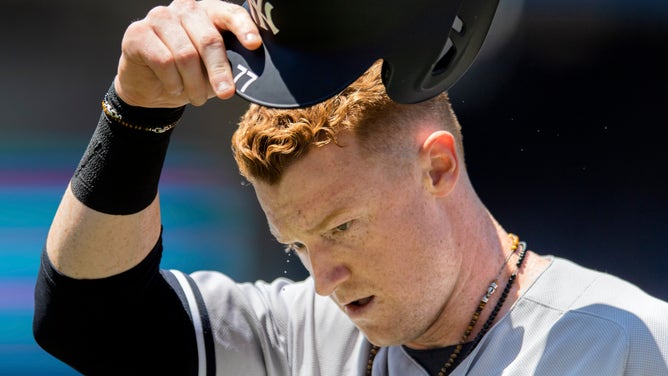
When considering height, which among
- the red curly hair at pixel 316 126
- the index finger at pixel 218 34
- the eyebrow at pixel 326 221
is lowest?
the eyebrow at pixel 326 221

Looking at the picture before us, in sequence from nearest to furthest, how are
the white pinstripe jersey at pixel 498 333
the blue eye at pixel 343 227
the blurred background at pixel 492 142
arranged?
1. the white pinstripe jersey at pixel 498 333
2. the blue eye at pixel 343 227
3. the blurred background at pixel 492 142

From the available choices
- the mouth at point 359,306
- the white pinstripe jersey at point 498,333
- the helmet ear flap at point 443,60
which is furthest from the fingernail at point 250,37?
the white pinstripe jersey at point 498,333

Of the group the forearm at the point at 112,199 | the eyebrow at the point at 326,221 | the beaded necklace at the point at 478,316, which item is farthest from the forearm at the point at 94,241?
the beaded necklace at the point at 478,316

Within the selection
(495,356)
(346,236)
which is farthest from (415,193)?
(495,356)

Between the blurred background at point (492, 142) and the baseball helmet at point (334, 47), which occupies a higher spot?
the baseball helmet at point (334, 47)

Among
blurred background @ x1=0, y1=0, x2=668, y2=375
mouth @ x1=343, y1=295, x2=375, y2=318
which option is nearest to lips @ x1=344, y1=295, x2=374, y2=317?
mouth @ x1=343, y1=295, x2=375, y2=318

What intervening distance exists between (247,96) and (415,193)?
444 millimetres

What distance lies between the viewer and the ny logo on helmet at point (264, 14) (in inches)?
47.3

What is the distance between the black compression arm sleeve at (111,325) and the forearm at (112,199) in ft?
0.08

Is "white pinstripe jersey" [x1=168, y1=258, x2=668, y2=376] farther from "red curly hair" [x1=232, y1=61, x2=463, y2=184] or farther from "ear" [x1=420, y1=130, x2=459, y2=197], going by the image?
"red curly hair" [x1=232, y1=61, x2=463, y2=184]

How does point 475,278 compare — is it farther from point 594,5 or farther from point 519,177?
point 594,5

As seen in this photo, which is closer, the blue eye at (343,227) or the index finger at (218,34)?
the index finger at (218,34)

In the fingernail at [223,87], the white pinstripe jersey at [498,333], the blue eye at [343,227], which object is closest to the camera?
the fingernail at [223,87]

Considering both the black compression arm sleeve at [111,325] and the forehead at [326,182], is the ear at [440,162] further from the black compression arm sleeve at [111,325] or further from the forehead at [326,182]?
the black compression arm sleeve at [111,325]
